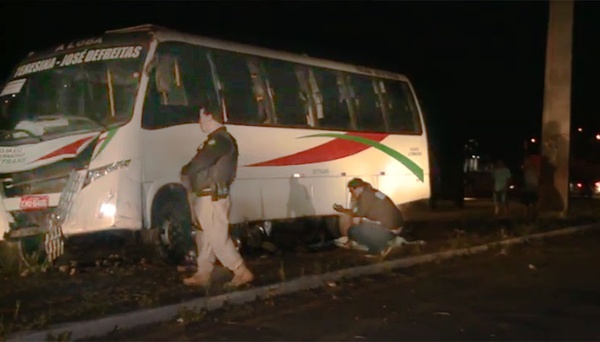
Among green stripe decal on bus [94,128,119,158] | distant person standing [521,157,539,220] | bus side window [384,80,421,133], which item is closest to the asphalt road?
green stripe decal on bus [94,128,119,158]

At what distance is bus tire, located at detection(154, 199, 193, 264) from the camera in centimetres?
1202

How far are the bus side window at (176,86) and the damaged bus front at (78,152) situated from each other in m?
0.26

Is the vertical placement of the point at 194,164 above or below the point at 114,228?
above

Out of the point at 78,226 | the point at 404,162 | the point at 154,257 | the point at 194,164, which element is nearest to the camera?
the point at 194,164

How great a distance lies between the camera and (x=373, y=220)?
43.9 ft

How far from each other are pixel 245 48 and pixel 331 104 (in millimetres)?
2526

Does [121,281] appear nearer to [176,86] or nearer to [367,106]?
[176,86]

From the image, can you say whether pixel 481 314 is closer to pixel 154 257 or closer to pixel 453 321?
pixel 453 321

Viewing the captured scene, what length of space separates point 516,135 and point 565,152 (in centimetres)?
3472

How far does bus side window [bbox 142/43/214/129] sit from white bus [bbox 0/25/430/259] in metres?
0.02

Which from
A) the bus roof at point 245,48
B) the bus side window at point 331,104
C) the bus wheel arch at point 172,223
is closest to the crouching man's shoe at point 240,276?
the bus wheel arch at point 172,223

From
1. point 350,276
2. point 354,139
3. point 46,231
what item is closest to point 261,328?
point 350,276

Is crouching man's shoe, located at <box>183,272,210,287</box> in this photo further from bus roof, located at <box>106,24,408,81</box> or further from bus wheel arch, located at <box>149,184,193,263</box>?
bus roof, located at <box>106,24,408,81</box>

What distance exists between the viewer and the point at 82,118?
38.4 ft
